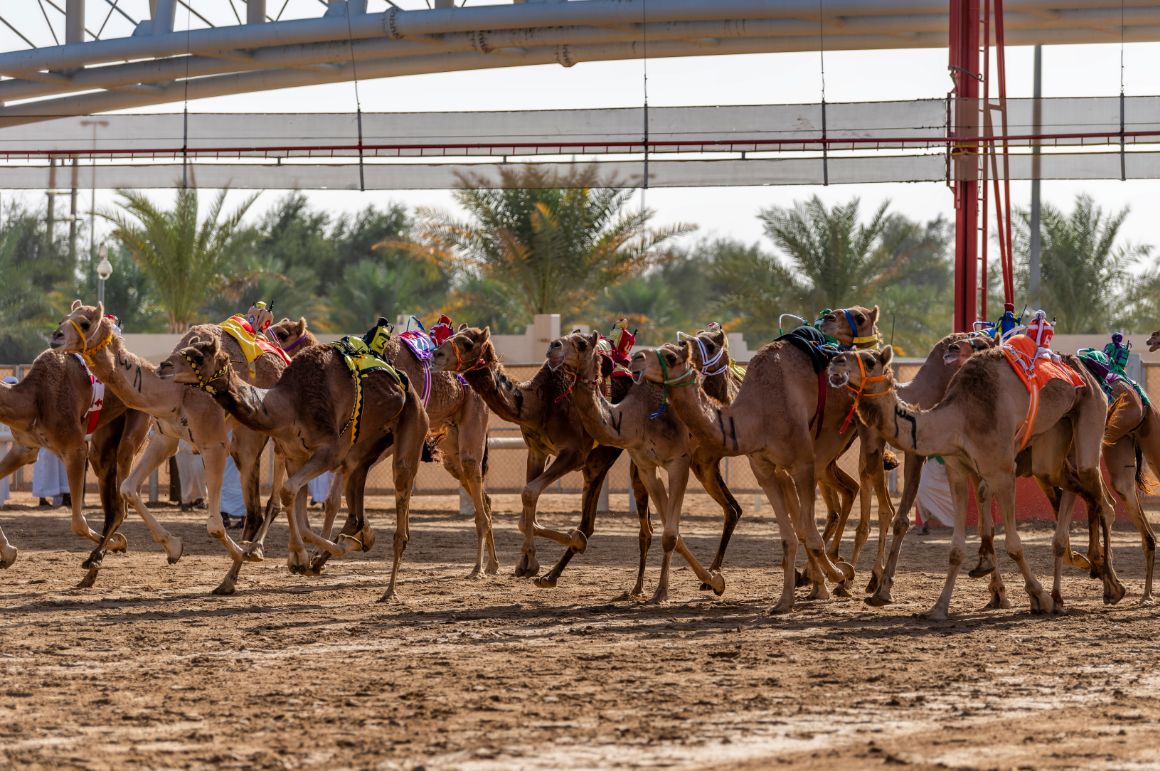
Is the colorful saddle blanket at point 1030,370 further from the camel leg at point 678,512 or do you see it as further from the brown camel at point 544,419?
the brown camel at point 544,419

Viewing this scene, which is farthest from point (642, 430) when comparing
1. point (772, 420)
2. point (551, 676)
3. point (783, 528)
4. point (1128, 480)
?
point (1128, 480)

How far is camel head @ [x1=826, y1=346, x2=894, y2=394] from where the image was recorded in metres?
10.9

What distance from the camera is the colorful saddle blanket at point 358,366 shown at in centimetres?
1303

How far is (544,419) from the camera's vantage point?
1378 centimetres

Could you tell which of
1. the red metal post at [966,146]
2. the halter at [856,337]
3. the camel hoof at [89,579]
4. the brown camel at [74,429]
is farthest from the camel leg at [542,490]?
the red metal post at [966,146]

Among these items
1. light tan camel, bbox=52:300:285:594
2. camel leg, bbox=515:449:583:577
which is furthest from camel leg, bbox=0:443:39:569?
camel leg, bbox=515:449:583:577

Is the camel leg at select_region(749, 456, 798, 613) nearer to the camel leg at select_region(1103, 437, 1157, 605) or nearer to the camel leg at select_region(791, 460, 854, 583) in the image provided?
the camel leg at select_region(791, 460, 854, 583)

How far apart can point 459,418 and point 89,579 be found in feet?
12.0

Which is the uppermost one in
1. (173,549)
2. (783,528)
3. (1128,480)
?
(1128,480)

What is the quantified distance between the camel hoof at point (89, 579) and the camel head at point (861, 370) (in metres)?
6.51

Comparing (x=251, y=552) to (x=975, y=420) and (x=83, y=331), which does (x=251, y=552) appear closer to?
(x=83, y=331)

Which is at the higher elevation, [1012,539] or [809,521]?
[809,521]

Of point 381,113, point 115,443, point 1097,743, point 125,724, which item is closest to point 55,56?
point 381,113

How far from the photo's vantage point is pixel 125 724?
764 cm
